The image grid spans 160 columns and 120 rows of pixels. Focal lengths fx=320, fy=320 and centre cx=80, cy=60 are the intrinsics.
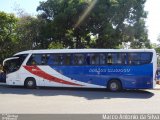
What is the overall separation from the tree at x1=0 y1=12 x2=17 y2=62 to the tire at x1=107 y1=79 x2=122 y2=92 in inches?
838

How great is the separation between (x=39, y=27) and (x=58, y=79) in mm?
16571

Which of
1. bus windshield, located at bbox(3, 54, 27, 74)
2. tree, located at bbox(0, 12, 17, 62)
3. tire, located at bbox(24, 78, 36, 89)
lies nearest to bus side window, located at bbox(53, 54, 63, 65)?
tire, located at bbox(24, 78, 36, 89)

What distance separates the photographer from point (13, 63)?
2291 cm

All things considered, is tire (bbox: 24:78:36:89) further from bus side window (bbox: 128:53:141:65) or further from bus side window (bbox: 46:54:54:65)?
bus side window (bbox: 128:53:141:65)

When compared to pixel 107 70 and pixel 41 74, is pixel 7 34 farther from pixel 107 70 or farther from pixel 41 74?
pixel 107 70

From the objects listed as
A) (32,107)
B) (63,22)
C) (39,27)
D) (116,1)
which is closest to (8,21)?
(39,27)

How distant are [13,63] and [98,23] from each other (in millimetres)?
12508

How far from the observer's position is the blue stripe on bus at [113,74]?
66.8 ft

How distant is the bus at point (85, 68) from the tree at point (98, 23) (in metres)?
10.2

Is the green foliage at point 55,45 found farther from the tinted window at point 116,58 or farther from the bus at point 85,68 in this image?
the tinted window at point 116,58

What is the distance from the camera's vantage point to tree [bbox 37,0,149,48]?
1260 inches

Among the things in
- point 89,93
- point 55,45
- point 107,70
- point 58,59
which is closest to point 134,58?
point 107,70

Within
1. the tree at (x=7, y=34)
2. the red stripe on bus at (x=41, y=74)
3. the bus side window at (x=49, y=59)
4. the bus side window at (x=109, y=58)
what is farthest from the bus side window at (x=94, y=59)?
the tree at (x=7, y=34)

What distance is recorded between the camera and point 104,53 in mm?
21141
